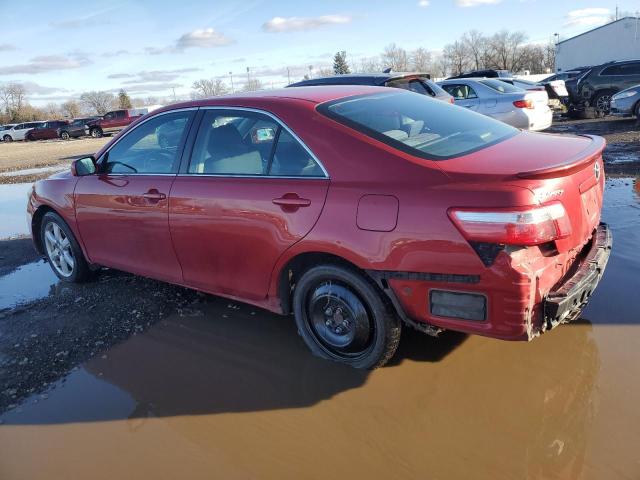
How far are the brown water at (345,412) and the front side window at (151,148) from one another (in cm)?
134

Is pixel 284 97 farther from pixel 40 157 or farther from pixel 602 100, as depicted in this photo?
pixel 40 157

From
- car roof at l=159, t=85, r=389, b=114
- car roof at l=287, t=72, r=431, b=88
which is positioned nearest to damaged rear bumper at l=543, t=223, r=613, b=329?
car roof at l=159, t=85, r=389, b=114

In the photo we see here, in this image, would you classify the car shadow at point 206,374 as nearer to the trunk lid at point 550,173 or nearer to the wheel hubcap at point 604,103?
the trunk lid at point 550,173

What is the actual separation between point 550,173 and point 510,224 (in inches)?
14.2

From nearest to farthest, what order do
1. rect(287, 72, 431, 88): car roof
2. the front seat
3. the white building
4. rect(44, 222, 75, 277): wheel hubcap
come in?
the front seat → rect(44, 222, 75, 277): wheel hubcap → rect(287, 72, 431, 88): car roof → the white building

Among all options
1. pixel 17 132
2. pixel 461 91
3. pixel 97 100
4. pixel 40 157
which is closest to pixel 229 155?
pixel 461 91

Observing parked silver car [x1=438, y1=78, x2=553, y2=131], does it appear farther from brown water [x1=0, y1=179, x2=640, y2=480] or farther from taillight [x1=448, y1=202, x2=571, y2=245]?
taillight [x1=448, y1=202, x2=571, y2=245]

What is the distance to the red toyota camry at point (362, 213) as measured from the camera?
2520 millimetres

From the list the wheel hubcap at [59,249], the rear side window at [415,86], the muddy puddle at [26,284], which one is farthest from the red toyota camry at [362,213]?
the rear side window at [415,86]

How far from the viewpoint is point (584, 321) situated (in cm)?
349

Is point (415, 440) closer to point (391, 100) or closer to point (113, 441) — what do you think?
point (113, 441)

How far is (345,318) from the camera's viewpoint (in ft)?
10.3

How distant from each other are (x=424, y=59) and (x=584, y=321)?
103512 mm

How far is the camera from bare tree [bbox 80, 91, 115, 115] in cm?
9331
